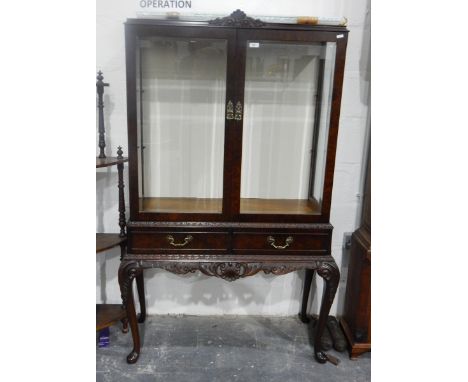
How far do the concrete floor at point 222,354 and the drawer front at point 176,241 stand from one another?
0.59 metres

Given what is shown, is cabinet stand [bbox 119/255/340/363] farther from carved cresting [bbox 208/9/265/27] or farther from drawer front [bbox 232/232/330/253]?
carved cresting [bbox 208/9/265/27]

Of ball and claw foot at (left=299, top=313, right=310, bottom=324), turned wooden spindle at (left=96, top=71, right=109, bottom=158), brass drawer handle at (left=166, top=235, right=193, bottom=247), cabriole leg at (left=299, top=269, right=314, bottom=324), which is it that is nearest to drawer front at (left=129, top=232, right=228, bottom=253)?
brass drawer handle at (left=166, top=235, right=193, bottom=247)

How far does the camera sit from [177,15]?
1.48 meters

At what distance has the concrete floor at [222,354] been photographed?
1.73 metres

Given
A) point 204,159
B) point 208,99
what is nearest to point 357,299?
point 204,159

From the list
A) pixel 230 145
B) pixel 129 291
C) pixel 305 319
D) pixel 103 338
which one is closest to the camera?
pixel 230 145

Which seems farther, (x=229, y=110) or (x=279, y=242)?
(x=279, y=242)

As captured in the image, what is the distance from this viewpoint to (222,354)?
1864 millimetres

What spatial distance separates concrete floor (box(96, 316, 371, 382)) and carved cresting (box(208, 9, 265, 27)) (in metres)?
1.55

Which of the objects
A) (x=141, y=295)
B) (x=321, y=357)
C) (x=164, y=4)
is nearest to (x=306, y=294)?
(x=321, y=357)

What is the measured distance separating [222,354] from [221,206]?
0.79 m

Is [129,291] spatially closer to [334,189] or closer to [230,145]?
[230,145]

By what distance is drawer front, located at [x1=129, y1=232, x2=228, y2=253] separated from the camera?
1.64 meters

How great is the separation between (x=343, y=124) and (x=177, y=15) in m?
0.98
